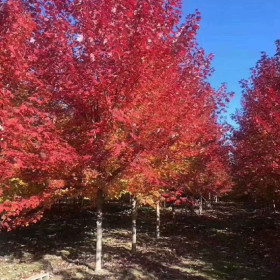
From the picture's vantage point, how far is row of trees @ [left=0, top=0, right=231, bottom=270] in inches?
344

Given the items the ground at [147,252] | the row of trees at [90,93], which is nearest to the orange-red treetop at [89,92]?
the row of trees at [90,93]

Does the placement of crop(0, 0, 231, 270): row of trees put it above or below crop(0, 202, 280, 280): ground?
above

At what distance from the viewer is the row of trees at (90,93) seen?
874 centimetres

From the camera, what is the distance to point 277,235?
20328 mm

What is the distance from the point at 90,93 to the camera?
9117mm

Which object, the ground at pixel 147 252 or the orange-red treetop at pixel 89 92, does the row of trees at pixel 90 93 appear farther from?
the ground at pixel 147 252

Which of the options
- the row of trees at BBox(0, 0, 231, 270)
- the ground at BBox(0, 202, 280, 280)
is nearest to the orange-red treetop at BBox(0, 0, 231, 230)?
the row of trees at BBox(0, 0, 231, 270)

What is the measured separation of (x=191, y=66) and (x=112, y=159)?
17.7ft

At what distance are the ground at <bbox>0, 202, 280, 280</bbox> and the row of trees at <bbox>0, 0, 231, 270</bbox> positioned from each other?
10.1ft

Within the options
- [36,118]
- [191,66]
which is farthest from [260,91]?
[36,118]

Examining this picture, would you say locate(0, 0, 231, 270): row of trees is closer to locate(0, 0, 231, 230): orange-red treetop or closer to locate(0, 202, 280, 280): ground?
locate(0, 0, 231, 230): orange-red treetop

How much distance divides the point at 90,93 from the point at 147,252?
29.3 feet

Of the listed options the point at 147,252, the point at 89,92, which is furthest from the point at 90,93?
the point at 147,252

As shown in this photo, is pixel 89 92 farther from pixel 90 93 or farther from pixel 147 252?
pixel 147 252
